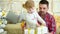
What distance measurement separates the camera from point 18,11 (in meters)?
1.36

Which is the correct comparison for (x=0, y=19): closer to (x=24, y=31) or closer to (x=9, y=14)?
(x=9, y=14)

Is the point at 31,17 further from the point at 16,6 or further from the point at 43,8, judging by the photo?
the point at 16,6

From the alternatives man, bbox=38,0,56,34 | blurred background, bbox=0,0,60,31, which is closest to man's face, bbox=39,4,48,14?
man, bbox=38,0,56,34

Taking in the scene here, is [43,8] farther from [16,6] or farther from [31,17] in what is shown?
[16,6]

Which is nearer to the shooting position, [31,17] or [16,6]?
[31,17]

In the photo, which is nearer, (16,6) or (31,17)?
(31,17)

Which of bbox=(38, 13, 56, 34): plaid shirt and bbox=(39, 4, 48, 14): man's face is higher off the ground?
bbox=(39, 4, 48, 14): man's face

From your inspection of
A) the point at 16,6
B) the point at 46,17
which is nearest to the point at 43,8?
the point at 46,17

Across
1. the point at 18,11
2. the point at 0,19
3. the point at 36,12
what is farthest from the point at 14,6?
the point at 36,12

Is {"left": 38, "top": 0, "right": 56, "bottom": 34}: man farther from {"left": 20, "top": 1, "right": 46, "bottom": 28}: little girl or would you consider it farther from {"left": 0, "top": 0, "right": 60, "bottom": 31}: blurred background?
{"left": 0, "top": 0, "right": 60, "bottom": 31}: blurred background

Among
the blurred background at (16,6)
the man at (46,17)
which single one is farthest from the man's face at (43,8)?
the blurred background at (16,6)

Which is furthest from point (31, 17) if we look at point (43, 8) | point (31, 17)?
point (43, 8)

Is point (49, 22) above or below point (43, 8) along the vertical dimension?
below

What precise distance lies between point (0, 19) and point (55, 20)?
0.49 m
